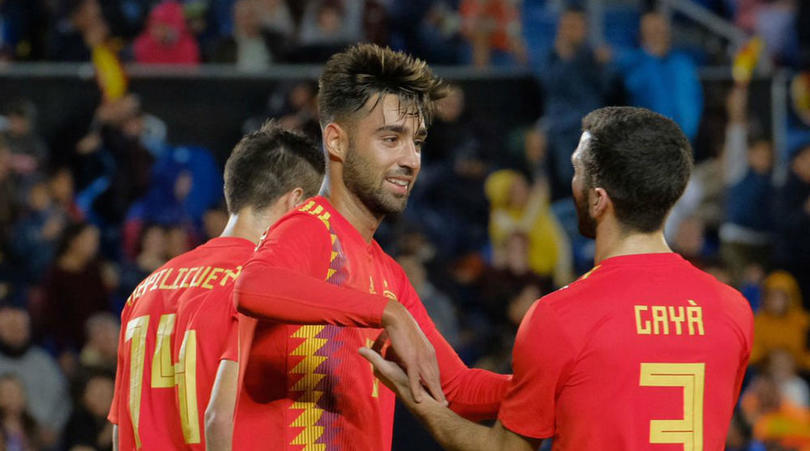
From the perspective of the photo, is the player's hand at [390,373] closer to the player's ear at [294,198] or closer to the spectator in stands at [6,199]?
the player's ear at [294,198]

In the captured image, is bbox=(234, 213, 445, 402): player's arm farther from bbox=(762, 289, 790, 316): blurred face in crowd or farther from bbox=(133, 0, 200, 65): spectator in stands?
bbox=(133, 0, 200, 65): spectator in stands

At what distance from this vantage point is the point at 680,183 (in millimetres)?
3539

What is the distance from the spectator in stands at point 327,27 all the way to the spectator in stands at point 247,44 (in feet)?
1.07

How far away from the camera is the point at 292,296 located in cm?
330

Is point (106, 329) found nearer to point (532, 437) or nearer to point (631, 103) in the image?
point (631, 103)

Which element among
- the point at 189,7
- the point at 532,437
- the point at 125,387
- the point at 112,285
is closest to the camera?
the point at 532,437

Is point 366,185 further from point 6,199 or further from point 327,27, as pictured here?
point 327,27

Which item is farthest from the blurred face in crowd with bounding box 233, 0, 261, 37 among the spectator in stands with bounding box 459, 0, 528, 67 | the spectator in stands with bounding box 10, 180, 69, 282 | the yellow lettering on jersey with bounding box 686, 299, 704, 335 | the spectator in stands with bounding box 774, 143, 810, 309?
the yellow lettering on jersey with bounding box 686, 299, 704, 335

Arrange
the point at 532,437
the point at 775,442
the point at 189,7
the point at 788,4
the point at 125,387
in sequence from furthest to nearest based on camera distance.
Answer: the point at 788,4, the point at 189,7, the point at 775,442, the point at 125,387, the point at 532,437

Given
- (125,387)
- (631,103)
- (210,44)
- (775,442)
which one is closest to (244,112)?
(210,44)

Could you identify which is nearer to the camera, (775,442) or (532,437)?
(532,437)

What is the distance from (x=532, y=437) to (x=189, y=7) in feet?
26.0

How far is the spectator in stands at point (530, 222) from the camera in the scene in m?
9.59

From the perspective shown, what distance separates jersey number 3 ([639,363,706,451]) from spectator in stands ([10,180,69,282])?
21.7 ft
